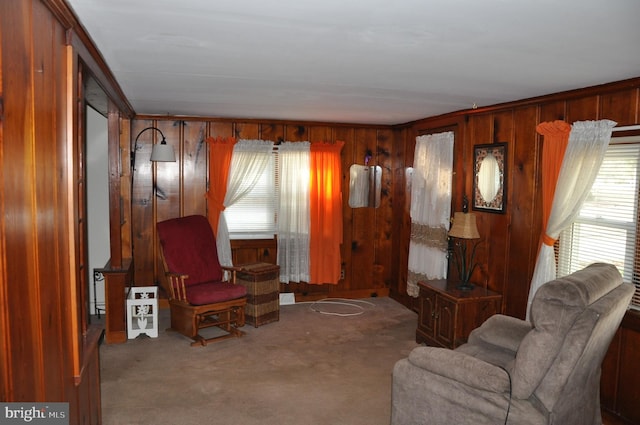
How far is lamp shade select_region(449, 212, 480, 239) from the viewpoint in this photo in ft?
14.4

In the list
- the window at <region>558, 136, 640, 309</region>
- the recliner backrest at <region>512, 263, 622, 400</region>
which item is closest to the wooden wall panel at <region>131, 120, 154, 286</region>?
the window at <region>558, 136, 640, 309</region>

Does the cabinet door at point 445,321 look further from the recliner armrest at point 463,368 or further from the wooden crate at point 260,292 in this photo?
the wooden crate at point 260,292

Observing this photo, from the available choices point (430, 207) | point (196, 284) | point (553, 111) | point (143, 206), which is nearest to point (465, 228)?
point (430, 207)

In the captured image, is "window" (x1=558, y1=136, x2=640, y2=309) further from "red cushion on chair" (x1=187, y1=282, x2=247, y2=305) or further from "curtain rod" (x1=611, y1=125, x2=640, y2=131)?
"red cushion on chair" (x1=187, y1=282, x2=247, y2=305)

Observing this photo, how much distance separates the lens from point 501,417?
2418 mm

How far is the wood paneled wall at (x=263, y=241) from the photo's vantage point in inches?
223

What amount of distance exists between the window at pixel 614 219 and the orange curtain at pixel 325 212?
9.73 ft

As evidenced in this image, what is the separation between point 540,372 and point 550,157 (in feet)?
6.72

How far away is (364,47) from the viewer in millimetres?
2516

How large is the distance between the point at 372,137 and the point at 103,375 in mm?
4127

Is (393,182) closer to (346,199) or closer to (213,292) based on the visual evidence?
(346,199)

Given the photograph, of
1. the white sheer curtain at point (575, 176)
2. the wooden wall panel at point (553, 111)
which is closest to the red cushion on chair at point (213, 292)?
the white sheer curtain at point (575, 176)

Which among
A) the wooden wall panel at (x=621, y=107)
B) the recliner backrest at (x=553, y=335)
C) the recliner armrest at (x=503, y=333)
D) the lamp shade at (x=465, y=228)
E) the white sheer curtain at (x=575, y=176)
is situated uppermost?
the wooden wall panel at (x=621, y=107)

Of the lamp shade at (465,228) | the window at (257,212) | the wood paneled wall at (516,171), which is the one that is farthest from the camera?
the window at (257,212)
